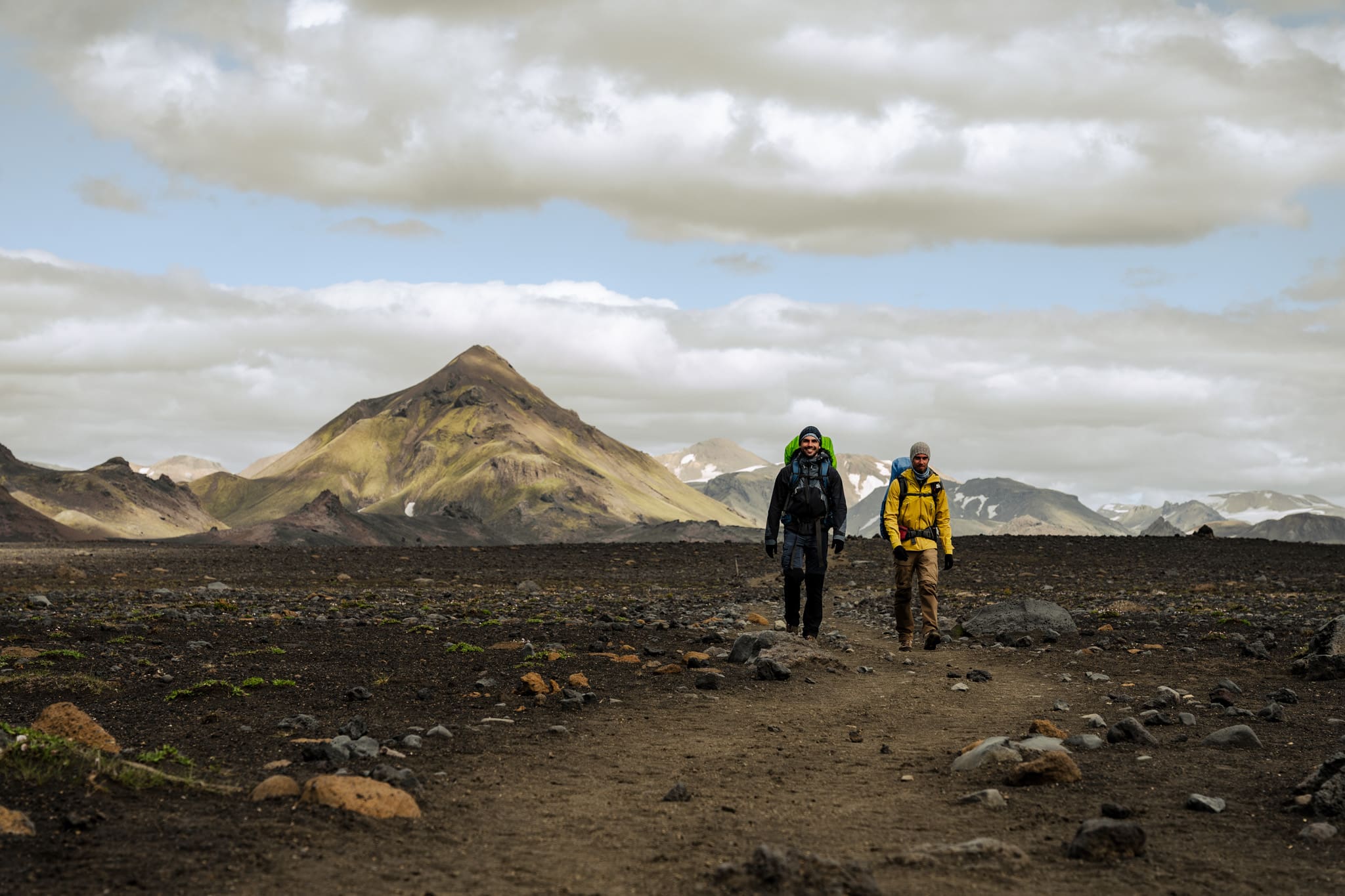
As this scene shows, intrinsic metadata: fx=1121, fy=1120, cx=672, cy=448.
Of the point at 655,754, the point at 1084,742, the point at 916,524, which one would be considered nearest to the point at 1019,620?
the point at 916,524

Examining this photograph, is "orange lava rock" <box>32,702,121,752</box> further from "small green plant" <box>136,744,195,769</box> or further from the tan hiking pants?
the tan hiking pants

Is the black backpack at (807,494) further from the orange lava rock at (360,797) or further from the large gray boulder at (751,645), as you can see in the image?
the orange lava rock at (360,797)

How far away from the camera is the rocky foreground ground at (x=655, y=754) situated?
6.43 meters

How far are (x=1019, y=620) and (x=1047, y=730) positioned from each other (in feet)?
35.3

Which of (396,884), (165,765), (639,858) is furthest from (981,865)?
(165,765)

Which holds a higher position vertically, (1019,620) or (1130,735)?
(1019,620)

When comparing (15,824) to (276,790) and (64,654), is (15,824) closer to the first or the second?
(276,790)

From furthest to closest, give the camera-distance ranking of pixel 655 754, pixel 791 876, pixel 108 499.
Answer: pixel 108 499 → pixel 655 754 → pixel 791 876

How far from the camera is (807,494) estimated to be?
57.2 ft

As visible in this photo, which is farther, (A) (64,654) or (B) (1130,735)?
(A) (64,654)

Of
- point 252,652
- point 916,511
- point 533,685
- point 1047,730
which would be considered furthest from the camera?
point 916,511

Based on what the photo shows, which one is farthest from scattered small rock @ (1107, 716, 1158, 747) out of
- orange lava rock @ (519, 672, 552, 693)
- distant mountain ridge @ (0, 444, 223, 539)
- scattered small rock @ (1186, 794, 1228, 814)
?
distant mountain ridge @ (0, 444, 223, 539)

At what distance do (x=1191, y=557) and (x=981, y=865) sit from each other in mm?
38147

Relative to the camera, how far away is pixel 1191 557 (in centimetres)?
4069
